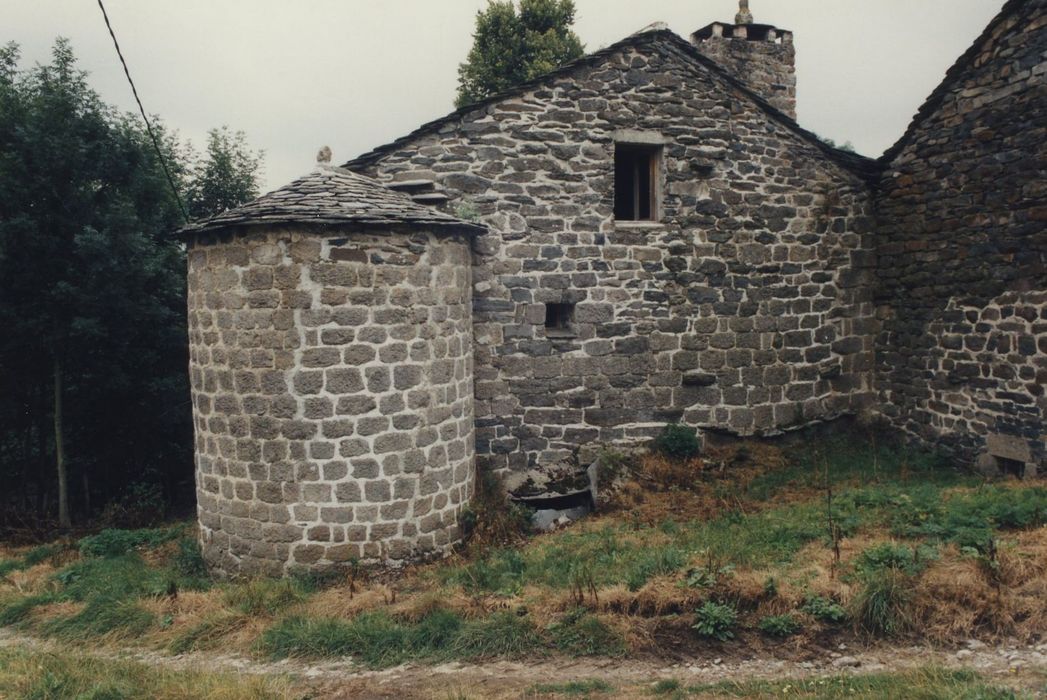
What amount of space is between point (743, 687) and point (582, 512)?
14.9ft

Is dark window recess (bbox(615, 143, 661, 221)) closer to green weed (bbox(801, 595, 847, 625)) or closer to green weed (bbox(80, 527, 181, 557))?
green weed (bbox(801, 595, 847, 625))

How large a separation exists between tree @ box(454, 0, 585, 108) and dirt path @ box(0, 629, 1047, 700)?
720 inches

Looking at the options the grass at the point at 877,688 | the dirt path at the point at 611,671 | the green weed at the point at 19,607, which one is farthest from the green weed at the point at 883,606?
the green weed at the point at 19,607

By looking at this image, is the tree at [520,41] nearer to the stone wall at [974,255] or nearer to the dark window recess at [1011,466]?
the stone wall at [974,255]

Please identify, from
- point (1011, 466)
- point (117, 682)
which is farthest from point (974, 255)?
point (117, 682)

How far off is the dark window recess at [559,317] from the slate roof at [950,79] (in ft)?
17.3

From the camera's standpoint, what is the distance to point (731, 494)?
861 centimetres

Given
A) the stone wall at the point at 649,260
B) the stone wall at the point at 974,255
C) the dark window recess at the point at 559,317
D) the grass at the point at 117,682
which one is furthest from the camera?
the dark window recess at the point at 559,317

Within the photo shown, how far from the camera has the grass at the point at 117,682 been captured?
15.6 feet

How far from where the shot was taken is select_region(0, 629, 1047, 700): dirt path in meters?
4.57

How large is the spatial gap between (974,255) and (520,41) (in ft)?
50.9

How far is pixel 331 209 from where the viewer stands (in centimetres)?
695

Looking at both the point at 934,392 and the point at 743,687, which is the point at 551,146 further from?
the point at 743,687

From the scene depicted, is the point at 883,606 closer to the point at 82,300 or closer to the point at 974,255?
the point at 974,255
